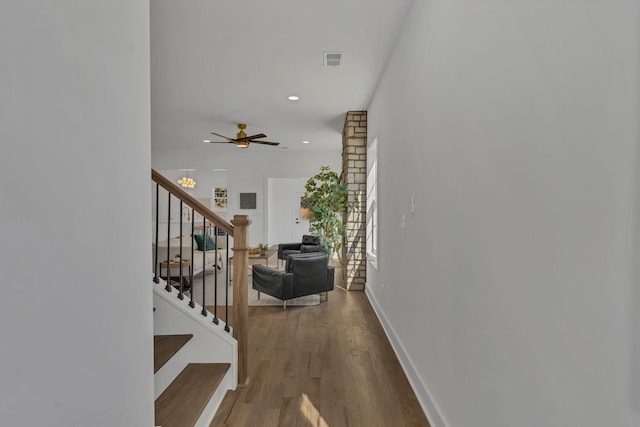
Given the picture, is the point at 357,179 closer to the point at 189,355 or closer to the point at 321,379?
the point at 321,379

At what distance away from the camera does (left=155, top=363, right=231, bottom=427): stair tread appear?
6.75ft

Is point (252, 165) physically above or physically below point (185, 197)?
above

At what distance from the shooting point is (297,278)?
4910 millimetres

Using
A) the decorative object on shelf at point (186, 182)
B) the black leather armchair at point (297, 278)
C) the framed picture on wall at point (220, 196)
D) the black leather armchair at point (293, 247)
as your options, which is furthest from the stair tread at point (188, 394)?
the framed picture on wall at point (220, 196)

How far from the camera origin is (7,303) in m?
0.81

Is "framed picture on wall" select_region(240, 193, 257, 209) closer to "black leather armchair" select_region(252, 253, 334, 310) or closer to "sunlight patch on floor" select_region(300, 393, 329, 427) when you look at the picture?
"black leather armchair" select_region(252, 253, 334, 310)

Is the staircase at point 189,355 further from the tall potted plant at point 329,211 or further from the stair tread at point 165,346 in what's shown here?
the tall potted plant at point 329,211

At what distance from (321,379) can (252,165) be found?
7.13 m

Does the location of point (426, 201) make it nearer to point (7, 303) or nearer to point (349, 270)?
point (7, 303)

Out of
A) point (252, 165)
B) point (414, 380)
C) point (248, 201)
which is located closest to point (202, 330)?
point (414, 380)

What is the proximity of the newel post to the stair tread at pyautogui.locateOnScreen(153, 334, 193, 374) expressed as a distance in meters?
0.35

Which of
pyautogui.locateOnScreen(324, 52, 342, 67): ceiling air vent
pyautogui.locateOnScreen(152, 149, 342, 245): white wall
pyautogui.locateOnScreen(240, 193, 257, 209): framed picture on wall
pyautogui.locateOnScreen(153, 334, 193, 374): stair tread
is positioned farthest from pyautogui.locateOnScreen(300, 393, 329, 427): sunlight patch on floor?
pyautogui.locateOnScreen(240, 193, 257, 209): framed picture on wall

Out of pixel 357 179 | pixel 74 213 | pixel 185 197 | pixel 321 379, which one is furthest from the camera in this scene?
pixel 357 179

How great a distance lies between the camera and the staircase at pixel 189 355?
2.35 m
